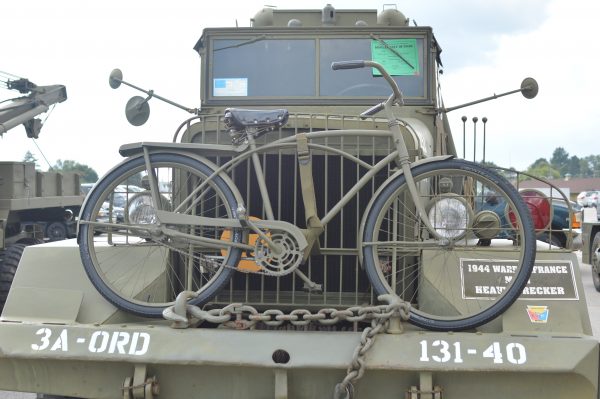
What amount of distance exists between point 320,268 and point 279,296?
0.27 meters

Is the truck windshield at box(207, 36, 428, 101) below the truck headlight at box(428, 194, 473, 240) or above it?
above

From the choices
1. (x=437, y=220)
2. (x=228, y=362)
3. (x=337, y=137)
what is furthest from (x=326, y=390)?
(x=337, y=137)

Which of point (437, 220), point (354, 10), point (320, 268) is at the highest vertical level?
point (354, 10)

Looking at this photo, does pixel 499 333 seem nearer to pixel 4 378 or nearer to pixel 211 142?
pixel 211 142

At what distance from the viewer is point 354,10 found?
220 inches

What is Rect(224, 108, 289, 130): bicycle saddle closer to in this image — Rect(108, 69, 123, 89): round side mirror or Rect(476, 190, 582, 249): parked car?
Rect(476, 190, 582, 249): parked car

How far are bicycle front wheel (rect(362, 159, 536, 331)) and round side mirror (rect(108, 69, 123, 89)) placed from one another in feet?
7.03

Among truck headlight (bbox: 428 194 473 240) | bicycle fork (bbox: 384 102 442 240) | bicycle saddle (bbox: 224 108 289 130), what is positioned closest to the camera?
bicycle fork (bbox: 384 102 442 240)

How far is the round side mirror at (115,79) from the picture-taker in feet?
14.9

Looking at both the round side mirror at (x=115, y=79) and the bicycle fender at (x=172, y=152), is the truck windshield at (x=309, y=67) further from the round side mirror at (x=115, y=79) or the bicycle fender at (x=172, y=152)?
the bicycle fender at (x=172, y=152)

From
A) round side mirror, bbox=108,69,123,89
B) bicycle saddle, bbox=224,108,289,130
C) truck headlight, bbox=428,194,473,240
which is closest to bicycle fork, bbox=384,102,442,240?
truck headlight, bbox=428,194,473,240

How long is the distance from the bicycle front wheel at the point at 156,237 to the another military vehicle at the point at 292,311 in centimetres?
1

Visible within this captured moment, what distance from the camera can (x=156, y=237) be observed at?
10.8 ft

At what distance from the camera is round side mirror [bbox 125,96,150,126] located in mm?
4738
